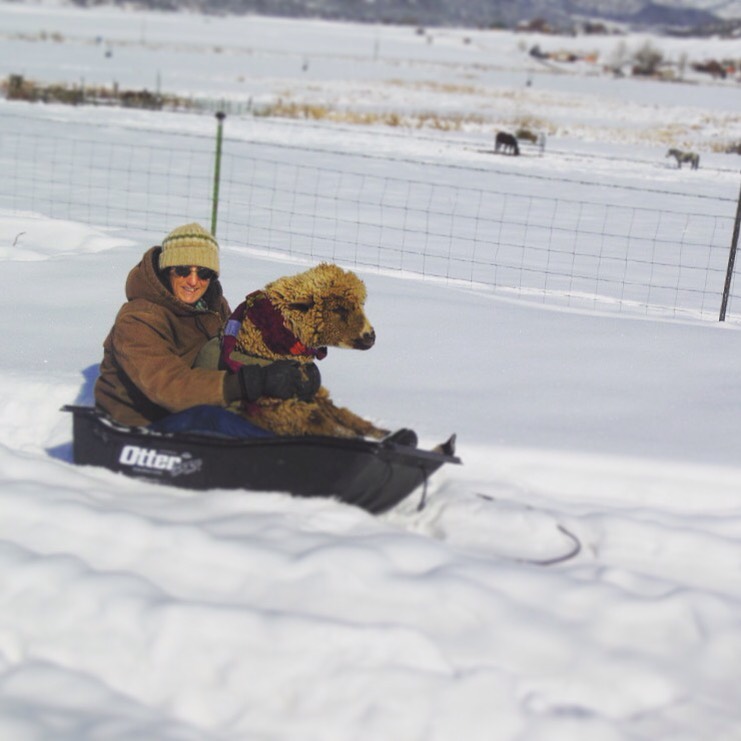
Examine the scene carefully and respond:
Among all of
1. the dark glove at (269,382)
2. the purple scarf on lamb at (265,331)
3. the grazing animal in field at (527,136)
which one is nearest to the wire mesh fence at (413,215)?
the purple scarf on lamb at (265,331)

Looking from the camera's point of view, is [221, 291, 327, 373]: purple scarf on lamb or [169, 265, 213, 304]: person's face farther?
[169, 265, 213, 304]: person's face

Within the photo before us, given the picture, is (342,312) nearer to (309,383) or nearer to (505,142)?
(309,383)

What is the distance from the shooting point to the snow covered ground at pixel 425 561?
9.70ft

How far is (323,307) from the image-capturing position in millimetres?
4348

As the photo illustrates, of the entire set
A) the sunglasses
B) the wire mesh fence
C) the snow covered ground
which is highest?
the sunglasses

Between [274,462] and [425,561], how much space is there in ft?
2.58

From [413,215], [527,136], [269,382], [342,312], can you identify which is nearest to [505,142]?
[527,136]

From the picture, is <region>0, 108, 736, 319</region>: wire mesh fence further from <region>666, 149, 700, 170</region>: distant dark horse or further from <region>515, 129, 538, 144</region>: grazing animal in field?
<region>515, 129, 538, 144</region>: grazing animal in field

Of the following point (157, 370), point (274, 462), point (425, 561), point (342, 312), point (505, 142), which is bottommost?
point (425, 561)

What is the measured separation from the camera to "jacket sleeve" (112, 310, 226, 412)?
435 cm

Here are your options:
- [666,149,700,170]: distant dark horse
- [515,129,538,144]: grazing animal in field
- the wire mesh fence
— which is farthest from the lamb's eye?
[515,129,538,144]: grazing animal in field

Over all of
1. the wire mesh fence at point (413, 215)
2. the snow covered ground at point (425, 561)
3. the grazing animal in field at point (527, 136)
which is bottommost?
the snow covered ground at point (425, 561)

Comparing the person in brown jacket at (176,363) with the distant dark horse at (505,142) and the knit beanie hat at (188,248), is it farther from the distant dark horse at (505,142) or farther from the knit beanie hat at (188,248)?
the distant dark horse at (505,142)

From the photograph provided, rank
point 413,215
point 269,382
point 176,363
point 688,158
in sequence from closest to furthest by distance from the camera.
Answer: point 269,382 < point 176,363 < point 413,215 < point 688,158
